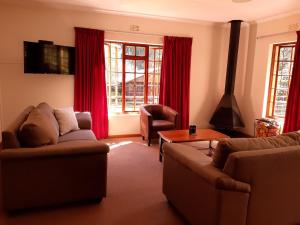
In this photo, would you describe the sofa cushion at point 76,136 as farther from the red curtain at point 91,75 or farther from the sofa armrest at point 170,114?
the sofa armrest at point 170,114

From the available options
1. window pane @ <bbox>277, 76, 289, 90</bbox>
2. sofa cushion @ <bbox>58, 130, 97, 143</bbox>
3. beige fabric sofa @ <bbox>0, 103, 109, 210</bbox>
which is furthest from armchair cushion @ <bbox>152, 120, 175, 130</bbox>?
window pane @ <bbox>277, 76, 289, 90</bbox>

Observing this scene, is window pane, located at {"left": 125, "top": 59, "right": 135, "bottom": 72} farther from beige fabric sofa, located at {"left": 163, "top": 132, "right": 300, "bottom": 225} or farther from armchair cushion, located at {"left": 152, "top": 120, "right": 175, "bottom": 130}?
beige fabric sofa, located at {"left": 163, "top": 132, "right": 300, "bottom": 225}

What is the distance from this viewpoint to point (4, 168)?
2133mm

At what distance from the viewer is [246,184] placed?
1.68m

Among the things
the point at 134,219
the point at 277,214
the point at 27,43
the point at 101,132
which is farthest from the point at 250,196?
the point at 27,43

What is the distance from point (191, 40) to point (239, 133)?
2472 mm

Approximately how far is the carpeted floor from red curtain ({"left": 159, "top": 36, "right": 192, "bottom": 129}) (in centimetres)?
214

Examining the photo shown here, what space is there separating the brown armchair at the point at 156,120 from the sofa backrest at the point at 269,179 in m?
2.72

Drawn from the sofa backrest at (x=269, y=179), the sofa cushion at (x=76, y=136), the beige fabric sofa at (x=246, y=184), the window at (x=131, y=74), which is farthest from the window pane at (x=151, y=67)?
the sofa backrest at (x=269, y=179)

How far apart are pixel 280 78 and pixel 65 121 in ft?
14.0

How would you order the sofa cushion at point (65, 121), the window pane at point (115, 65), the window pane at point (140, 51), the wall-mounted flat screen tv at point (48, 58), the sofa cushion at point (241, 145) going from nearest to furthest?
the sofa cushion at point (241, 145) → the sofa cushion at point (65, 121) → the wall-mounted flat screen tv at point (48, 58) → the window pane at point (115, 65) → the window pane at point (140, 51)

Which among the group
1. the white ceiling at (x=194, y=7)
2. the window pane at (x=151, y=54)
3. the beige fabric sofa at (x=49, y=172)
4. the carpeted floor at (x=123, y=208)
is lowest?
the carpeted floor at (x=123, y=208)

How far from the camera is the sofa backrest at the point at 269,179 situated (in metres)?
1.69

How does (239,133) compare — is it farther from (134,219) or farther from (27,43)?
(27,43)
